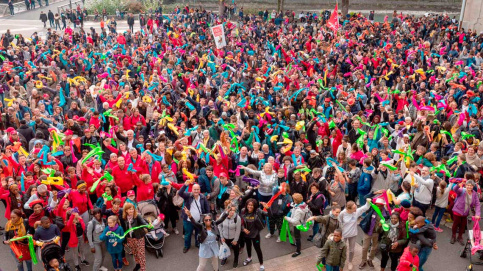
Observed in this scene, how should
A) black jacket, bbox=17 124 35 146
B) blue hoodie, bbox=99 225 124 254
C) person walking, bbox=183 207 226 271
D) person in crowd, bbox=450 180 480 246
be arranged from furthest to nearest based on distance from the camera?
black jacket, bbox=17 124 35 146, person in crowd, bbox=450 180 480 246, blue hoodie, bbox=99 225 124 254, person walking, bbox=183 207 226 271

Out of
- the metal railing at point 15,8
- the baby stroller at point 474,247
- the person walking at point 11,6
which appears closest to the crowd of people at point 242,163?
the baby stroller at point 474,247

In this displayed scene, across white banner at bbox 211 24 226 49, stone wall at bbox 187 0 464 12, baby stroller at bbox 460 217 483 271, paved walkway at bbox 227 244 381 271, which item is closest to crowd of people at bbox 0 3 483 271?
paved walkway at bbox 227 244 381 271

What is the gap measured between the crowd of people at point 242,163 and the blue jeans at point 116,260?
0.02 metres

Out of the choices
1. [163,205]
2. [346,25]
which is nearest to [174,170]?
[163,205]

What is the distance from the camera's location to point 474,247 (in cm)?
704

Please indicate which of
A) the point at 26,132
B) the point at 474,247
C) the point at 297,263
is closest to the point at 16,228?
the point at 26,132

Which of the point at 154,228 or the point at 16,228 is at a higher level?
the point at 16,228

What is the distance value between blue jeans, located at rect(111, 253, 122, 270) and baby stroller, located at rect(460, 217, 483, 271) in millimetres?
5978

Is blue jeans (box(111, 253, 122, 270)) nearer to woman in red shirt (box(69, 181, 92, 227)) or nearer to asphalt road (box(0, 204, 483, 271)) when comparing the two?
asphalt road (box(0, 204, 483, 271))

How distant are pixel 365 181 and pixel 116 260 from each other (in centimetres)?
493

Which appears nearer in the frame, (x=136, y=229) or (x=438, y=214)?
(x=136, y=229)

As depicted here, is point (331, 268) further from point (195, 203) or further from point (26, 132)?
point (26, 132)

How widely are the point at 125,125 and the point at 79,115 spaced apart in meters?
1.52

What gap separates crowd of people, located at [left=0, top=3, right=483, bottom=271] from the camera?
23.4ft
